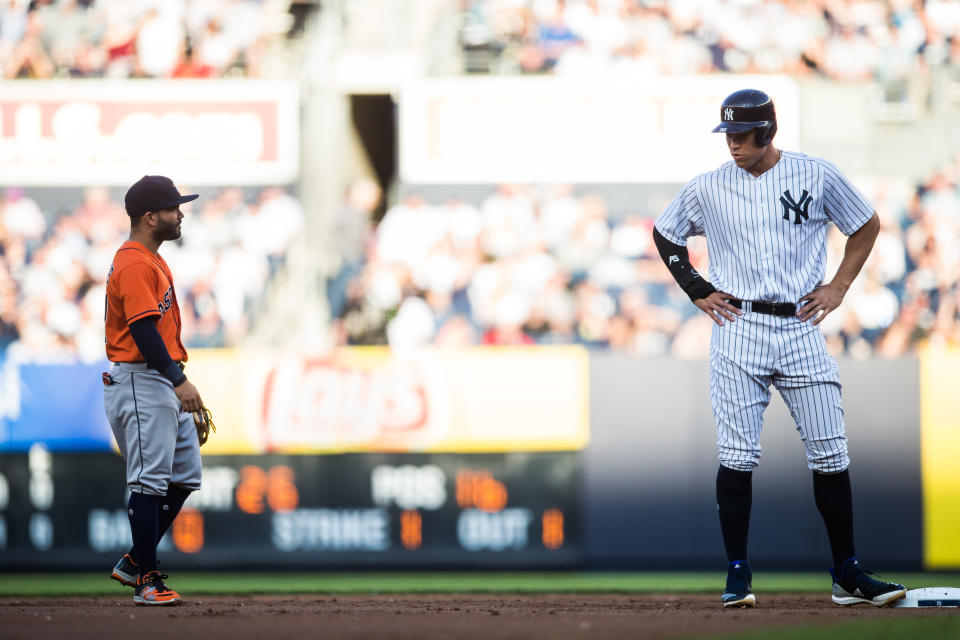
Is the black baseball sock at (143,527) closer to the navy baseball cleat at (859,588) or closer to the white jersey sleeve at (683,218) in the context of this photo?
the white jersey sleeve at (683,218)

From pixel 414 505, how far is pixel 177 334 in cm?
305

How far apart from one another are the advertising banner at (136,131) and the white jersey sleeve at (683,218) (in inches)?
277

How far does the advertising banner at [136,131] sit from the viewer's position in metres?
11.1

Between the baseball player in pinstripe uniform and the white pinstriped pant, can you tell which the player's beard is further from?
the white pinstriped pant

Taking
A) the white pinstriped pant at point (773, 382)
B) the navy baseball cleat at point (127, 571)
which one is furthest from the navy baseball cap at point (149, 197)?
the white pinstriped pant at point (773, 382)

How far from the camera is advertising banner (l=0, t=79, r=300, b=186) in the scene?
36.5 feet

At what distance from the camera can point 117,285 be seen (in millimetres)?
4715

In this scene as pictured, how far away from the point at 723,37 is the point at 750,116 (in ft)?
21.5

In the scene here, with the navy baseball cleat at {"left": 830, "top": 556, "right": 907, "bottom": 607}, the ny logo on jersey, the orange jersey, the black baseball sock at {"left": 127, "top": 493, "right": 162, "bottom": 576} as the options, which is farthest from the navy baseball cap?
the navy baseball cleat at {"left": 830, "top": 556, "right": 907, "bottom": 607}

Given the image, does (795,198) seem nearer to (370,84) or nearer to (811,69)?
(811,69)

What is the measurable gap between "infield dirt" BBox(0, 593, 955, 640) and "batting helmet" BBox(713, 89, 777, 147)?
1714mm

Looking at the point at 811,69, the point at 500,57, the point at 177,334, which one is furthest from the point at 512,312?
the point at 177,334

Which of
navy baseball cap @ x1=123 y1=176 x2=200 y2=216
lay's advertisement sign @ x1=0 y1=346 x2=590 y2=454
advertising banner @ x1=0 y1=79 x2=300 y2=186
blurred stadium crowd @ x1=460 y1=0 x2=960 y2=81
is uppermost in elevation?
blurred stadium crowd @ x1=460 y1=0 x2=960 y2=81

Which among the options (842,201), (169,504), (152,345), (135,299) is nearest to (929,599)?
(842,201)
